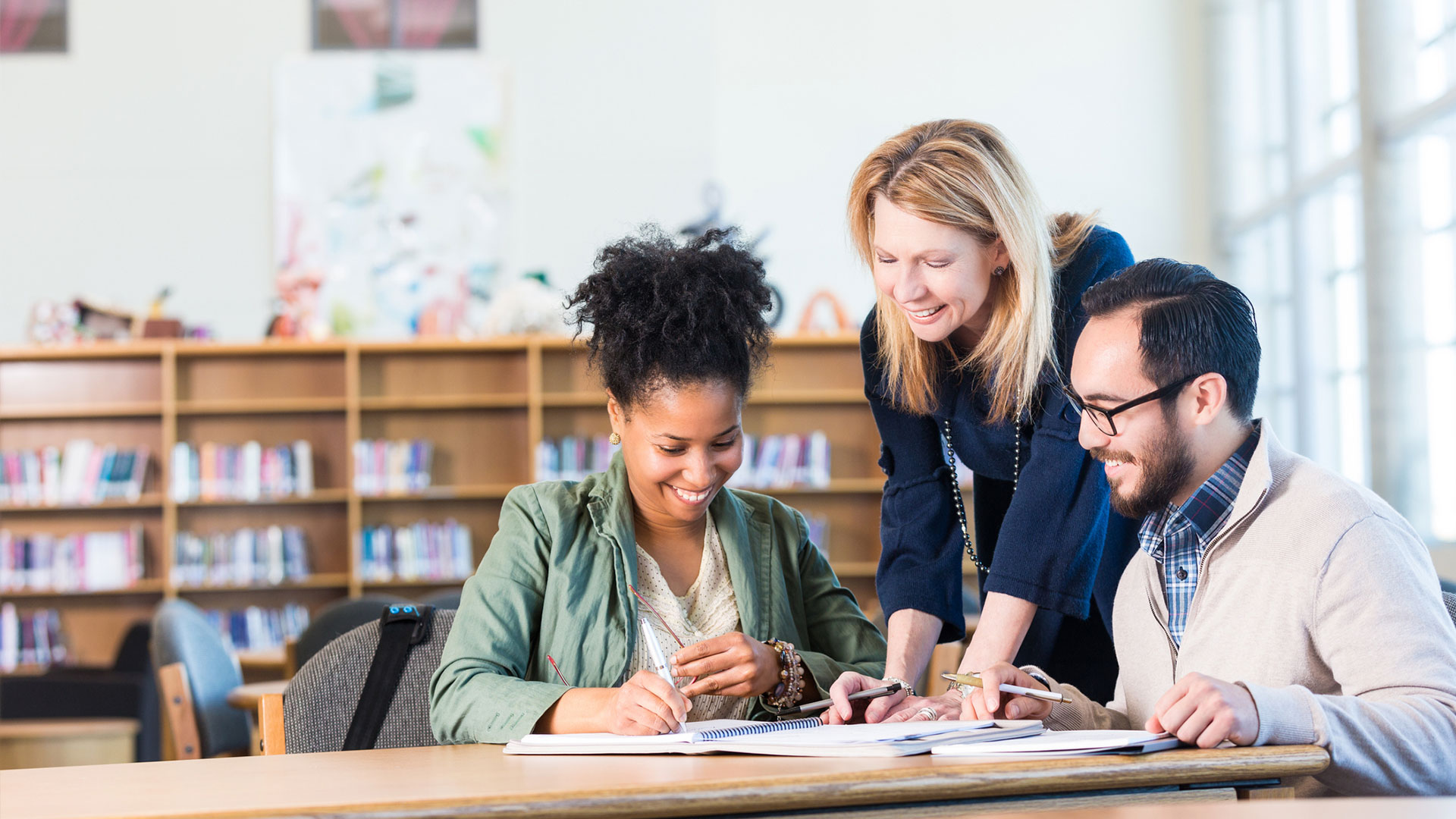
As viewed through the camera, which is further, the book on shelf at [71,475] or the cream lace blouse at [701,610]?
the book on shelf at [71,475]

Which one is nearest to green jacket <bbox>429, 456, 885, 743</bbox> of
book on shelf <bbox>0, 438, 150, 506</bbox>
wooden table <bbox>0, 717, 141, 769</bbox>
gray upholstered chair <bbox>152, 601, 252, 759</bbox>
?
gray upholstered chair <bbox>152, 601, 252, 759</bbox>

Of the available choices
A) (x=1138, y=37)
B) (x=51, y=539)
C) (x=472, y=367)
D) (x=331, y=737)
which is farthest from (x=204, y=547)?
(x=1138, y=37)

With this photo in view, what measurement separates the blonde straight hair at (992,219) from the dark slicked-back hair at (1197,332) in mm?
182

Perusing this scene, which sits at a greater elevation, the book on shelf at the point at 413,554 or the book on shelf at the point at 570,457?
the book on shelf at the point at 570,457

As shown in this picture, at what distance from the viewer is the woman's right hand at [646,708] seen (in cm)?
133

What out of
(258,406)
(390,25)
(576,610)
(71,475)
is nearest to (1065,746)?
(576,610)

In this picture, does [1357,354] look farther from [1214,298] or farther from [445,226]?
[1214,298]

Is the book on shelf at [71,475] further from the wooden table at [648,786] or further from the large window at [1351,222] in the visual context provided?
the large window at [1351,222]

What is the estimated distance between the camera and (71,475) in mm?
6270

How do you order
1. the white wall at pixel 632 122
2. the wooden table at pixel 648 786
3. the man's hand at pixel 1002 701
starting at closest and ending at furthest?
the wooden table at pixel 648 786, the man's hand at pixel 1002 701, the white wall at pixel 632 122

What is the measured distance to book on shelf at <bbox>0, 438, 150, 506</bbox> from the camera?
623 cm

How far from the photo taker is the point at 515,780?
1.12 meters

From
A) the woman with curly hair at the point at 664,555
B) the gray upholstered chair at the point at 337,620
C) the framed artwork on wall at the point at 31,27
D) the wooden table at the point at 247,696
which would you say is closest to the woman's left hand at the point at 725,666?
the woman with curly hair at the point at 664,555

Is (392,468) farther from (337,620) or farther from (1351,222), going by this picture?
(1351,222)
